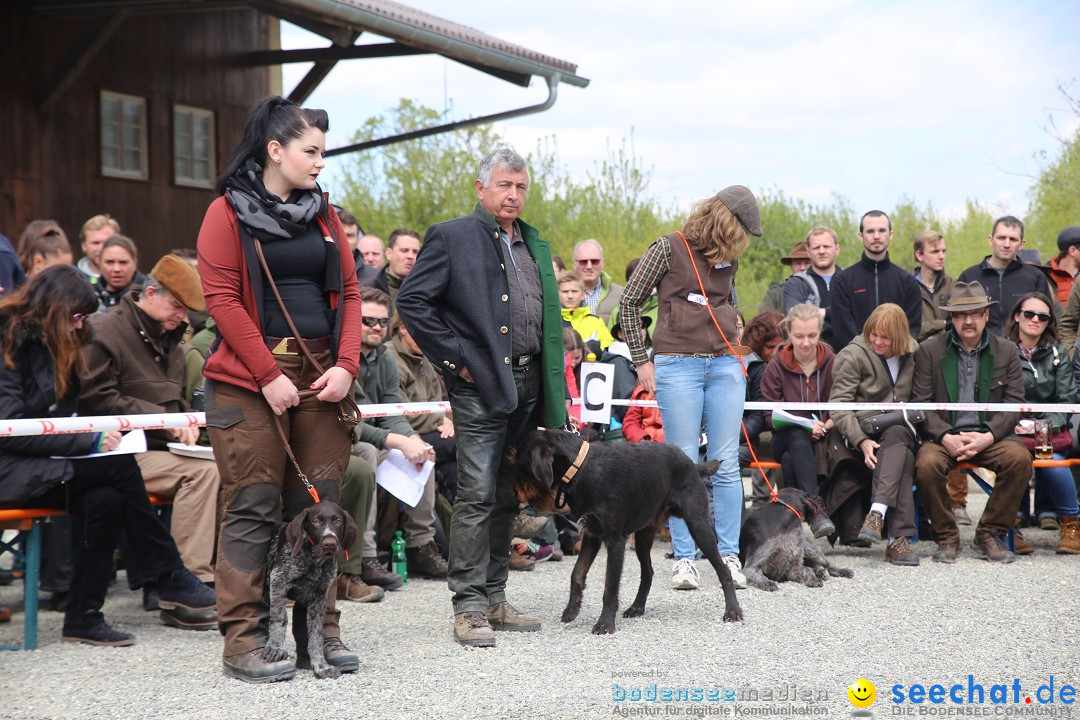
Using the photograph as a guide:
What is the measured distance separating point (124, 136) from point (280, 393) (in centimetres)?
1160

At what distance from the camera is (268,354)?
14.1 ft

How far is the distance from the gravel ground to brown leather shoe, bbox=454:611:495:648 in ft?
0.22

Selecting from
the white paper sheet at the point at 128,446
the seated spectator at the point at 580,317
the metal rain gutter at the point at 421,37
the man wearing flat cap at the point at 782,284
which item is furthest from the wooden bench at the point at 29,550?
the metal rain gutter at the point at 421,37

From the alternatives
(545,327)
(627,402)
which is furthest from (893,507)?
(545,327)

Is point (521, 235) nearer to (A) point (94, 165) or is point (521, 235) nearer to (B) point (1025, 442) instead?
(B) point (1025, 442)

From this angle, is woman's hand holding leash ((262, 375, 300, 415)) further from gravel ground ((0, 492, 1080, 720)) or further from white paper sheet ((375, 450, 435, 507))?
white paper sheet ((375, 450, 435, 507))

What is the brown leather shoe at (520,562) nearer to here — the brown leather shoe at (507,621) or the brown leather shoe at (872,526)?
the brown leather shoe at (507,621)

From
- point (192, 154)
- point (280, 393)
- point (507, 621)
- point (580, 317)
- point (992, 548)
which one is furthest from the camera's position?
point (192, 154)

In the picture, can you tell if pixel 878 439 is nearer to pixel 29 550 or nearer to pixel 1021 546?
pixel 1021 546

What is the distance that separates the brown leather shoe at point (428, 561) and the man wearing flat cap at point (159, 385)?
1.47 metres

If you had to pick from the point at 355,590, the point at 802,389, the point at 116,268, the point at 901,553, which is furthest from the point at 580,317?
the point at 355,590

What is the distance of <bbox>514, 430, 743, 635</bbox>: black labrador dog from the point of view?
5246mm

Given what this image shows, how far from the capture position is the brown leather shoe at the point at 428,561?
22.9ft

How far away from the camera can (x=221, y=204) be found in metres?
4.38
